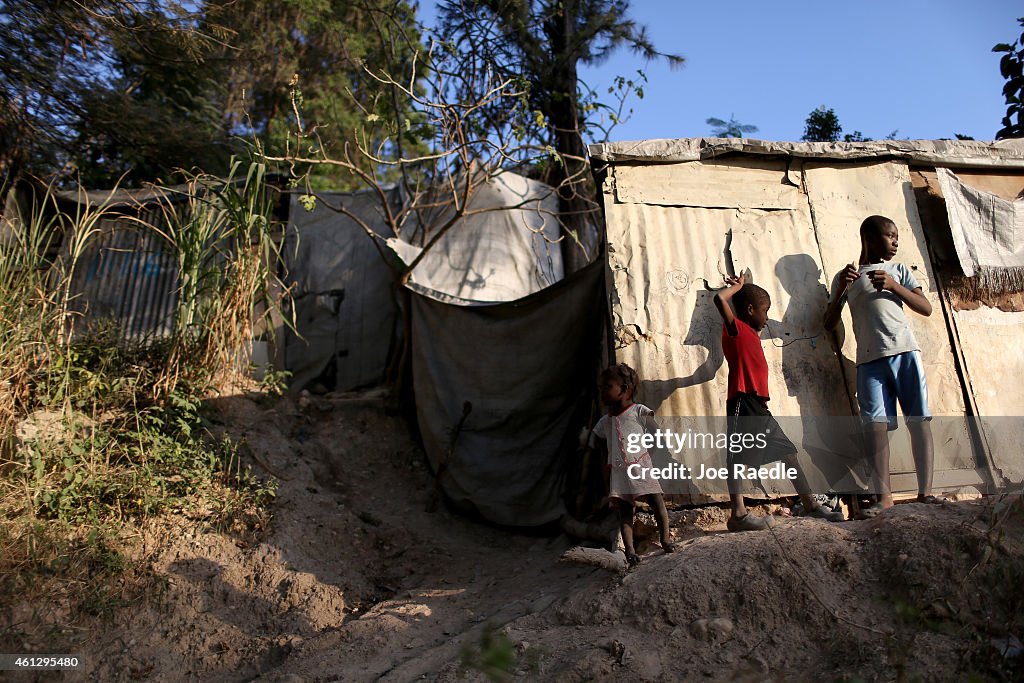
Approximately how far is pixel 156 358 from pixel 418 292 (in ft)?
6.24

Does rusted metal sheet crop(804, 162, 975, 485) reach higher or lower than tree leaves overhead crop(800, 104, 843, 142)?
lower

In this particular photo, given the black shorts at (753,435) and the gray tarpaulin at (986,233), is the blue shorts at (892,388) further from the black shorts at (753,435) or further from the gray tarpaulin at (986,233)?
the gray tarpaulin at (986,233)

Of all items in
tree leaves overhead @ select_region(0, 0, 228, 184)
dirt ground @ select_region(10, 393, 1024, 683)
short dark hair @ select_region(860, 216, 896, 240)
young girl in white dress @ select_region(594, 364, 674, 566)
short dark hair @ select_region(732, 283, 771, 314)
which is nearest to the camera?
dirt ground @ select_region(10, 393, 1024, 683)

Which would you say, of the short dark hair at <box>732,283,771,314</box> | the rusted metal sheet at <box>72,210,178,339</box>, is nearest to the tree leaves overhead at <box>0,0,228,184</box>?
the rusted metal sheet at <box>72,210,178,339</box>

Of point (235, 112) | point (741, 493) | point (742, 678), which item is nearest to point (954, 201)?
point (741, 493)

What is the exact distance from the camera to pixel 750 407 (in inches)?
146

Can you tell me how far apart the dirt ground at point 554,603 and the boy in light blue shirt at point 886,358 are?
16.7 inches

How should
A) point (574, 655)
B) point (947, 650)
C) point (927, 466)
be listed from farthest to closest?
point (927, 466) → point (574, 655) → point (947, 650)

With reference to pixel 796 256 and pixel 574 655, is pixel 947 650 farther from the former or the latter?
pixel 796 256

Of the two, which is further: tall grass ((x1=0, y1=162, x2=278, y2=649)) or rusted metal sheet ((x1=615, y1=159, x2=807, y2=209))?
rusted metal sheet ((x1=615, y1=159, x2=807, y2=209))

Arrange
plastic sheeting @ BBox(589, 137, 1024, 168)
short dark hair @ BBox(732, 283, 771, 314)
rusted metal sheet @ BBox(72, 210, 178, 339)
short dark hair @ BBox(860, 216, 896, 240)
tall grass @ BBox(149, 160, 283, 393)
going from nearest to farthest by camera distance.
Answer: short dark hair @ BBox(732, 283, 771, 314) → short dark hair @ BBox(860, 216, 896, 240) → plastic sheeting @ BBox(589, 137, 1024, 168) → tall grass @ BBox(149, 160, 283, 393) → rusted metal sheet @ BBox(72, 210, 178, 339)

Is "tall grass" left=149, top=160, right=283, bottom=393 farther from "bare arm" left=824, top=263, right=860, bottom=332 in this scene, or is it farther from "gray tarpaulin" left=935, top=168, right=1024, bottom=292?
"gray tarpaulin" left=935, top=168, right=1024, bottom=292

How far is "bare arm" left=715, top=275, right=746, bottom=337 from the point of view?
12.7 feet

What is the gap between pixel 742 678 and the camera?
2.64 metres
